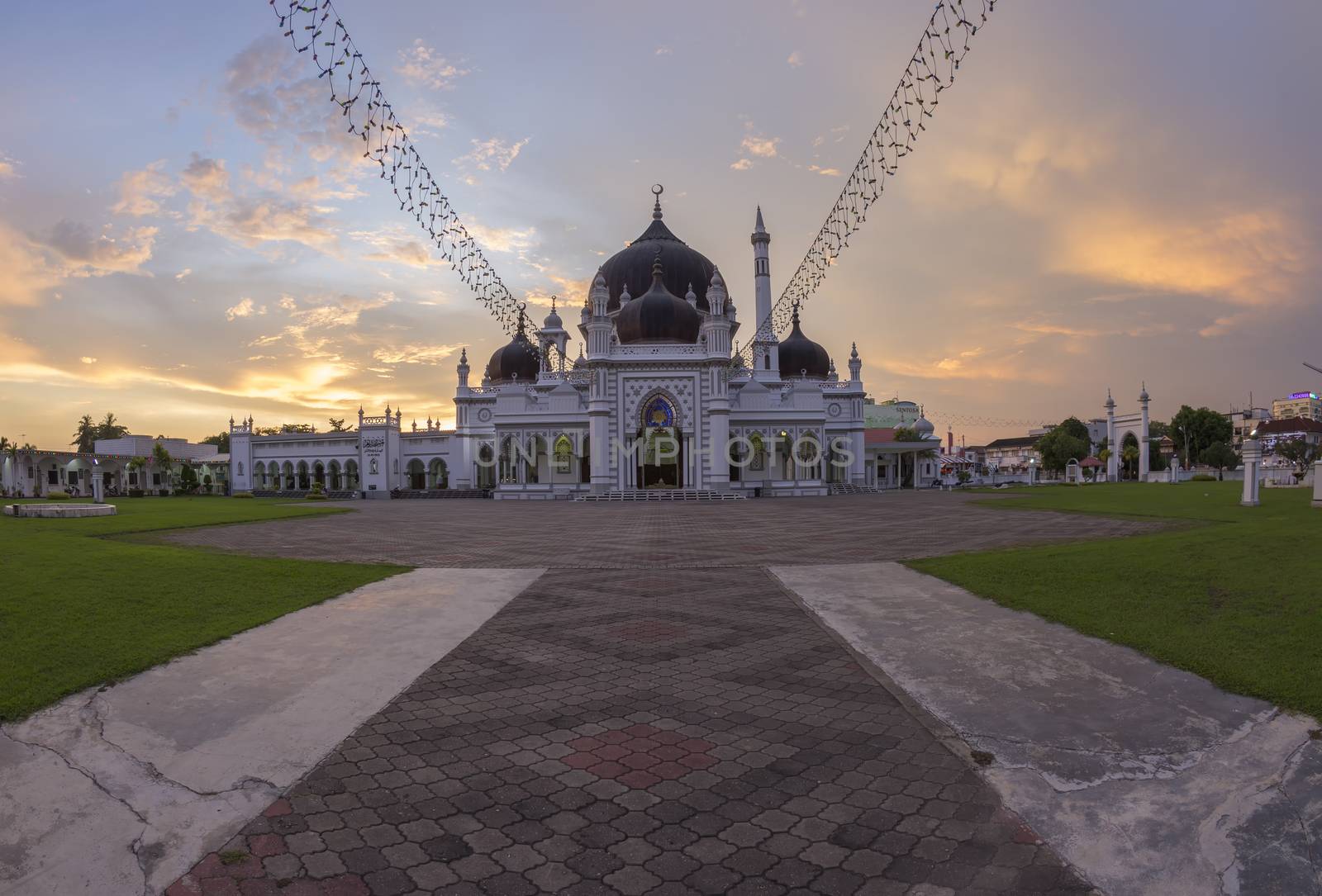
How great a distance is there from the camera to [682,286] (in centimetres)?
5638

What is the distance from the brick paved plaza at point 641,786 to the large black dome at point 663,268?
49.4 meters

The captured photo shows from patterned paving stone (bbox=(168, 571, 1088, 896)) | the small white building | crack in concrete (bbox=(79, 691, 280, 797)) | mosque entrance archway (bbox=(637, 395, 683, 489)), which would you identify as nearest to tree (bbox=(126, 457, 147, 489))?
the small white building

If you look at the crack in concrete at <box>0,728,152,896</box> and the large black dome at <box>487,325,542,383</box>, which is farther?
the large black dome at <box>487,325,542,383</box>

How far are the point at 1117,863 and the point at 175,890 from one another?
4374mm

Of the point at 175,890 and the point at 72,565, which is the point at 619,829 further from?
the point at 72,565

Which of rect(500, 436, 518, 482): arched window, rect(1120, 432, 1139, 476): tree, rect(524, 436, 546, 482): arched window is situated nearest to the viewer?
rect(524, 436, 546, 482): arched window

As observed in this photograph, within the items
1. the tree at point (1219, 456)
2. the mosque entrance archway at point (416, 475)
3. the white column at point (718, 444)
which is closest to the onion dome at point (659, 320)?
the white column at point (718, 444)

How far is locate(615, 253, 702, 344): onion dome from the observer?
49.2 m

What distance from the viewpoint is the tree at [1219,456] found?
3305 inches

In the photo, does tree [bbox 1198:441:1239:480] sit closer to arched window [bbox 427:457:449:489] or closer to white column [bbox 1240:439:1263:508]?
white column [bbox 1240:439:1263:508]

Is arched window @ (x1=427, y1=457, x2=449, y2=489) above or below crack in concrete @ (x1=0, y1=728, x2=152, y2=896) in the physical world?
above

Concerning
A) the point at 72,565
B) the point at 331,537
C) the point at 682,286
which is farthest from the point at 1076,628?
the point at 682,286

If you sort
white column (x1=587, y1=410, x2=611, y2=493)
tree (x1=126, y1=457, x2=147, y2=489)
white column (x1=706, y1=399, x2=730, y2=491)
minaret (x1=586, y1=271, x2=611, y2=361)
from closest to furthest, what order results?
white column (x1=706, y1=399, x2=730, y2=491), white column (x1=587, y1=410, x2=611, y2=493), minaret (x1=586, y1=271, x2=611, y2=361), tree (x1=126, y1=457, x2=147, y2=489)

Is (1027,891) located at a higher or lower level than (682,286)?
lower
